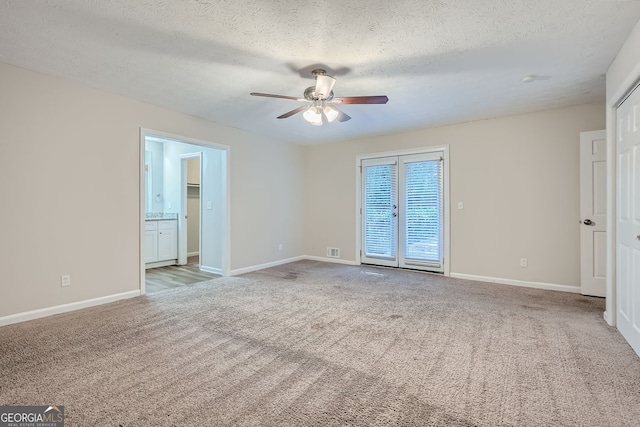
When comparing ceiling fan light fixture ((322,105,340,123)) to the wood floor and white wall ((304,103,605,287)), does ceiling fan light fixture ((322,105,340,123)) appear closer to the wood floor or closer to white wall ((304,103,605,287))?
white wall ((304,103,605,287))

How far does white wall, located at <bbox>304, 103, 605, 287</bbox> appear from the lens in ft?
13.1

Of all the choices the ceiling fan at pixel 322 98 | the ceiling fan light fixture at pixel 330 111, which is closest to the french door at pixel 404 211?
the ceiling fan at pixel 322 98

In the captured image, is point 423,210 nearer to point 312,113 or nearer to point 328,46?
point 312,113

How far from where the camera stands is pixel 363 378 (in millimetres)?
1958

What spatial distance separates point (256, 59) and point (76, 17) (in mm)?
1282

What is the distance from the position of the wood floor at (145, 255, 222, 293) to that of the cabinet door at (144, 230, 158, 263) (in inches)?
8.6

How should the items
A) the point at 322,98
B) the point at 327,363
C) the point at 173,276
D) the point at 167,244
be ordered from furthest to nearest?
1. the point at 167,244
2. the point at 173,276
3. the point at 322,98
4. the point at 327,363

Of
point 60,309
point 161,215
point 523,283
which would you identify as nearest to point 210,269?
point 161,215

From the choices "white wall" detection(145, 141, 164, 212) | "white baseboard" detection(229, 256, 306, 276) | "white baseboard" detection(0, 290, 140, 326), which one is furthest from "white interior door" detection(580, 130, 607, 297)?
"white wall" detection(145, 141, 164, 212)

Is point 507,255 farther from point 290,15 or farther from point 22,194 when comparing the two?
point 22,194

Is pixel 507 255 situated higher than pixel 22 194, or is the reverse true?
pixel 22 194

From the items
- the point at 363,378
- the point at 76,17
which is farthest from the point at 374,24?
the point at 363,378

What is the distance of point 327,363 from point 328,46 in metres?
2.47

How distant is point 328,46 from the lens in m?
2.47
